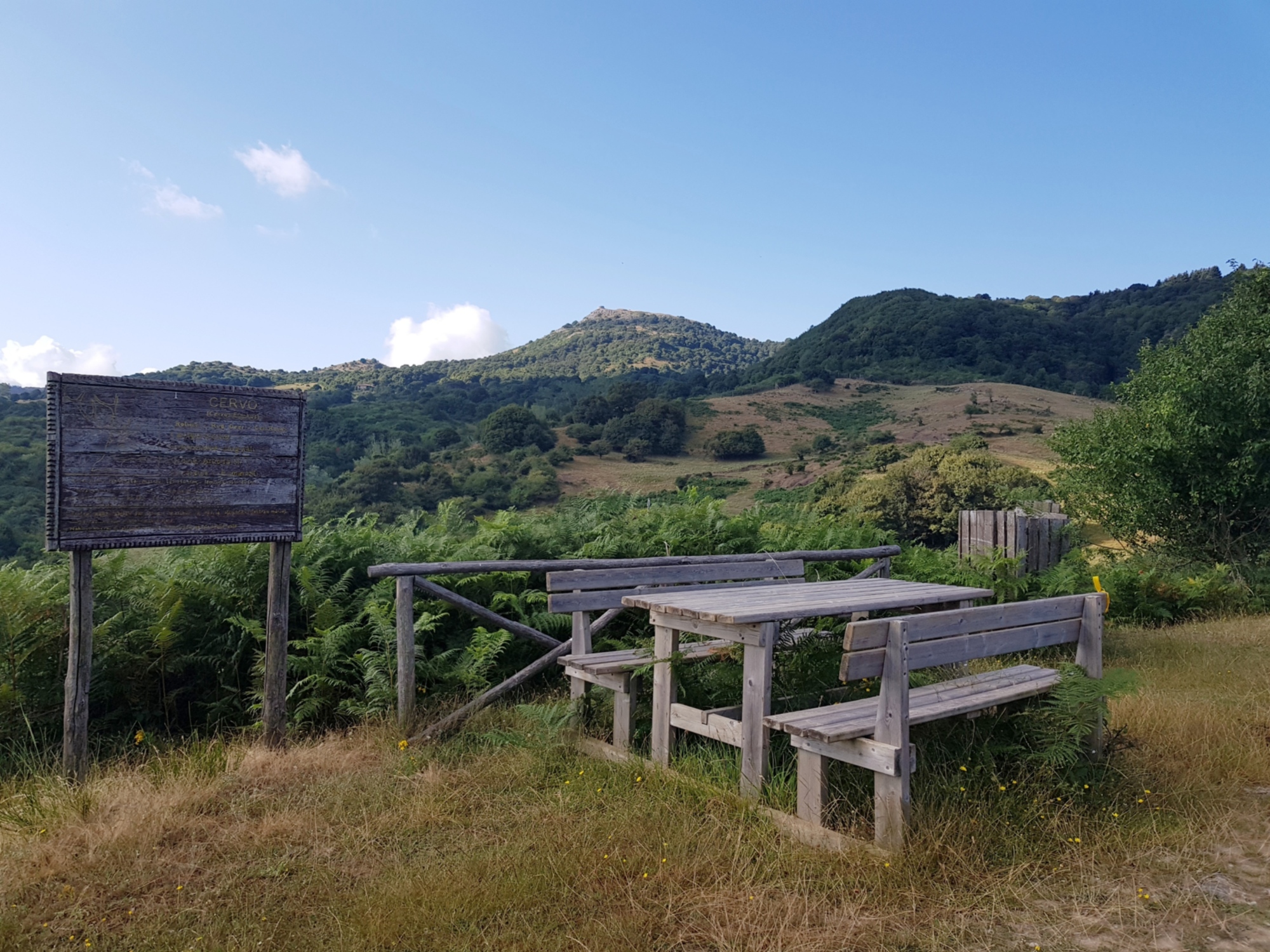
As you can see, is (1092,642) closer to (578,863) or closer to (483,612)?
(578,863)

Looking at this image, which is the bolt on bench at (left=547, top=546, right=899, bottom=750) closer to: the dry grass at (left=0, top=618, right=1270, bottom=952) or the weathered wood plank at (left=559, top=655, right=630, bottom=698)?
the weathered wood plank at (left=559, top=655, right=630, bottom=698)

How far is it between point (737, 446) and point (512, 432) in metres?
12.5

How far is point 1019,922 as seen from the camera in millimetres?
3053

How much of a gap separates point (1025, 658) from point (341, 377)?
3291 inches

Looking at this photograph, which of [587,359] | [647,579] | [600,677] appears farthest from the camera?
[587,359]

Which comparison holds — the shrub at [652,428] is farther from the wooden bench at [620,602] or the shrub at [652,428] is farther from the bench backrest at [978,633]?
the bench backrest at [978,633]

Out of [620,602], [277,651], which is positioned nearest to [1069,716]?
[620,602]

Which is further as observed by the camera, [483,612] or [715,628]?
[483,612]

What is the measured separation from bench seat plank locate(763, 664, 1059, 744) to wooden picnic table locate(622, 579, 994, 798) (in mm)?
184

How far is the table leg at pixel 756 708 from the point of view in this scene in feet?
13.5

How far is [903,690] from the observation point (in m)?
3.54

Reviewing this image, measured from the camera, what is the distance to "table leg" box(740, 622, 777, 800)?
413 centimetres

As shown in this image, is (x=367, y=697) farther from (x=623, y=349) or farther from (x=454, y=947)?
(x=623, y=349)

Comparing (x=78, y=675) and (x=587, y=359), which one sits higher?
(x=587, y=359)
